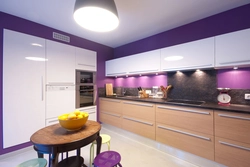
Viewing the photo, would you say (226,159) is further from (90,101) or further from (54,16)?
(54,16)

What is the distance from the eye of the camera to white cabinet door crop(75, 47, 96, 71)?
2821 millimetres

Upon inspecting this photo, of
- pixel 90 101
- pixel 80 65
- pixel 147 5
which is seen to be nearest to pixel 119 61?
pixel 80 65

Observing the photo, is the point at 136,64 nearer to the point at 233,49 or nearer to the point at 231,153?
the point at 233,49

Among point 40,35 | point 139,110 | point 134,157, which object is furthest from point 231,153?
point 40,35

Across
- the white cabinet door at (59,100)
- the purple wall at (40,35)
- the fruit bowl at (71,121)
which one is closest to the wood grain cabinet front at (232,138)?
the fruit bowl at (71,121)

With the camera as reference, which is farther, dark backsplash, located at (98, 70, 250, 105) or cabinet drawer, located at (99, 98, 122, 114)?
cabinet drawer, located at (99, 98, 122, 114)

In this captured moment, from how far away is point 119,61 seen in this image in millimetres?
3197

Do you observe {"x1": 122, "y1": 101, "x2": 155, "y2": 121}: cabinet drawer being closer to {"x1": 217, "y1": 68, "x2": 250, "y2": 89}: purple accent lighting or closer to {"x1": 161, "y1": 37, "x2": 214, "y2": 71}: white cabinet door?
{"x1": 161, "y1": 37, "x2": 214, "y2": 71}: white cabinet door

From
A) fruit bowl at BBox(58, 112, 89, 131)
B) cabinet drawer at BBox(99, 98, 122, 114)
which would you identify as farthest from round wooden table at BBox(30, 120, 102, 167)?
cabinet drawer at BBox(99, 98, 122, 114)

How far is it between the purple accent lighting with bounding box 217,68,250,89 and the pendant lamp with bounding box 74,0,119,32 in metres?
2.03

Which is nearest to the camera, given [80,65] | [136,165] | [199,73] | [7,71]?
[136,165]

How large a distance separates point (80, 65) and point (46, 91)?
976mm

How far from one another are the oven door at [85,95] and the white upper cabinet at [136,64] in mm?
766

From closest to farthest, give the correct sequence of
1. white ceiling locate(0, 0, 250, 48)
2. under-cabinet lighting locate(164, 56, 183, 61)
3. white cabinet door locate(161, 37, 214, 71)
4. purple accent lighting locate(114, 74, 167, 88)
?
white ceiling locate(0, 0, 250, 48), white cabinet door locate(161, 37, 214, 71), under-cabinet lighting locate(164, 56, 183, 61), purple accent lighting locate(114, 74, 167, 88)
